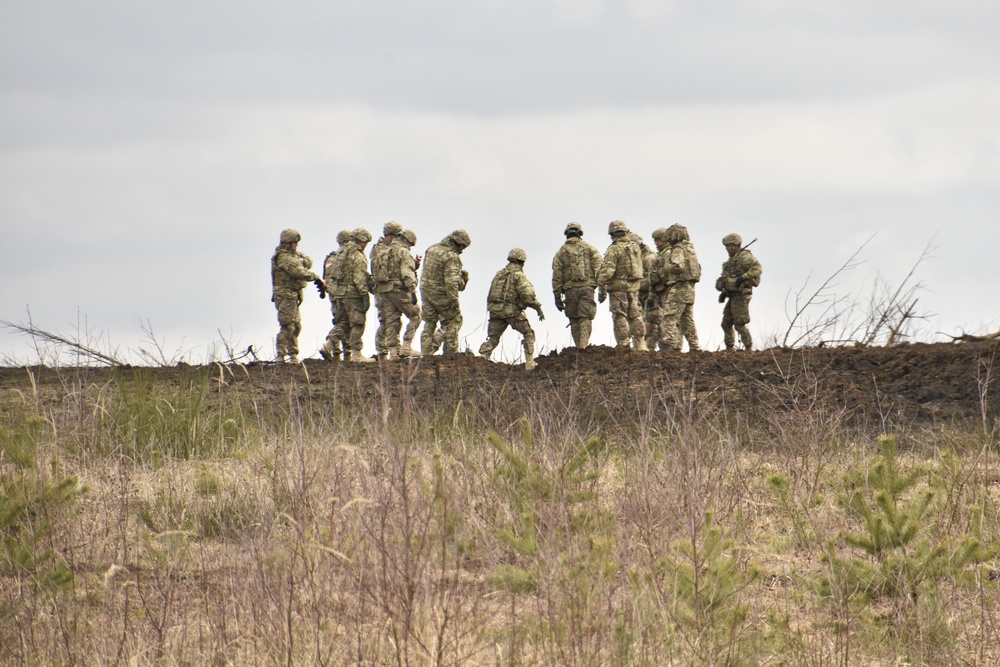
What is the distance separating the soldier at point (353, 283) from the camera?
19281mm

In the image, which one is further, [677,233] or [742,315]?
[742,315]

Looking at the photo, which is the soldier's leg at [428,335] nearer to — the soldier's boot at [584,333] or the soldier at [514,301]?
the soldier at [514,301]

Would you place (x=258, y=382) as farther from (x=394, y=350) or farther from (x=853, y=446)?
(x=853, y=446)

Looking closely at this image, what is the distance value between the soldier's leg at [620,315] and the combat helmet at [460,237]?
2.44 meters

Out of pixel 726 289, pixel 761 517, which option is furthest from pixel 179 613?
pixel 726 289

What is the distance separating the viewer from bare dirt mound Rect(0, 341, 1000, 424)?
44.1 feet

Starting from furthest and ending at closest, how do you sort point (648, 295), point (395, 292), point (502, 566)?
point (648, 295) → point (395, 292) → point (502, 566)

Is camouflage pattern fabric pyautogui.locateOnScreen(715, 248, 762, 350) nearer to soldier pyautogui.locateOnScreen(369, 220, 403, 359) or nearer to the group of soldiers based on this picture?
the group of soldiers

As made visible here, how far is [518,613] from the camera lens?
23.5 feet

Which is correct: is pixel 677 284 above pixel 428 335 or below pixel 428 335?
above

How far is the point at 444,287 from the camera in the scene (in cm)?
1848

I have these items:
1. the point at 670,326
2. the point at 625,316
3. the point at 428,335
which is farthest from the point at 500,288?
the point at 670,326

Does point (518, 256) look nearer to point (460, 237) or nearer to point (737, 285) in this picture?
point (460, 237)

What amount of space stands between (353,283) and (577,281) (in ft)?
11.3
